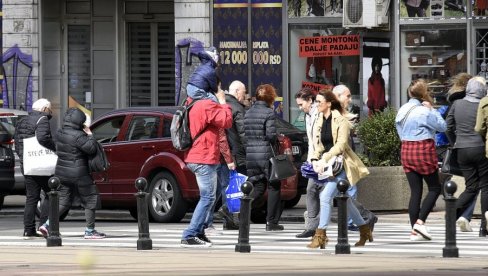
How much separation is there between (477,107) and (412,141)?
36.0 inches

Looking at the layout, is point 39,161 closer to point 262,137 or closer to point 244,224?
point 262,137

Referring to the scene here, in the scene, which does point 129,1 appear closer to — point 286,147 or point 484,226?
point 286,147

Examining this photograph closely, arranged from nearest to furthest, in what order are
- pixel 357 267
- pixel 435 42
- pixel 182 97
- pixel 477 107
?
pixel 357 267 → pixel 477 107 → pixel 435 42 → pixel 182 97

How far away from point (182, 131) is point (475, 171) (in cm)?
361

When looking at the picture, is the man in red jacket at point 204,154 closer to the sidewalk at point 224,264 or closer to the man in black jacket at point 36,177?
the sidewalk at point 224,264

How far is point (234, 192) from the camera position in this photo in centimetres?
1925

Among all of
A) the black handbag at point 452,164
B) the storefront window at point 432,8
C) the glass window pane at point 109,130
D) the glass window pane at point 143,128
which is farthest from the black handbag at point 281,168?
the storefront window at point 432,8

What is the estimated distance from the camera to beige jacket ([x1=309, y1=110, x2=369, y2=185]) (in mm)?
16312

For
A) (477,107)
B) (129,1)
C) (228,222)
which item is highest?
(129,1)

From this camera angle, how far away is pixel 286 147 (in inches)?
812

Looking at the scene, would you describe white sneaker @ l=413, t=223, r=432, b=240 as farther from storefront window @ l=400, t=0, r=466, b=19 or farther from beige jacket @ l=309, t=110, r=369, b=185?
storefront window @ l=400, t=0, r=466, b=19

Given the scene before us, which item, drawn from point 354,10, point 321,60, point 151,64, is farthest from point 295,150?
point 151,64

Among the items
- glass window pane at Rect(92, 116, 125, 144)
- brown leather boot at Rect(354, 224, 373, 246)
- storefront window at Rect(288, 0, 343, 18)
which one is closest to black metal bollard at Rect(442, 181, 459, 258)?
brown leather boot at Rect(354, 224, 373, 246)

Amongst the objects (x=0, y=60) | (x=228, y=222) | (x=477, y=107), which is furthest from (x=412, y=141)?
(x=0, y=60)
